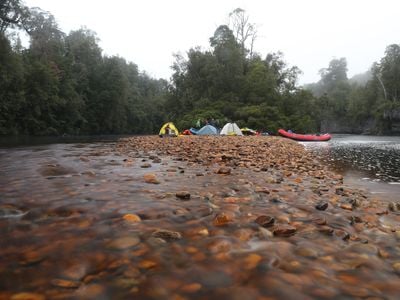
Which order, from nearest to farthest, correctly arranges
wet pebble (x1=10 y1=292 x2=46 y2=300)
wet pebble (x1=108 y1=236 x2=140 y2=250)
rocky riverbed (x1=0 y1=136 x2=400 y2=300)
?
wet pebble (x1=10 y1=292 x2=46 y2=300)
rocky riverbed (x1=0 y1=136 x2=400 y2=300)
wet pebble (x1=108 y1=236 x2=140 y2=250)

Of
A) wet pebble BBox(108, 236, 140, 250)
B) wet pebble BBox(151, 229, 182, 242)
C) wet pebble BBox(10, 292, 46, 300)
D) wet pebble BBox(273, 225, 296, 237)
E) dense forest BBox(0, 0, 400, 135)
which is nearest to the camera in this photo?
wet pebble BBox(10, 292, 46, 300)

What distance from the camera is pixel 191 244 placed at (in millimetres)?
2234

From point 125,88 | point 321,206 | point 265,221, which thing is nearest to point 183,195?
point 265,221

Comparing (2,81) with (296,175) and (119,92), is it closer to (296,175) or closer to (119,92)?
(119,92)

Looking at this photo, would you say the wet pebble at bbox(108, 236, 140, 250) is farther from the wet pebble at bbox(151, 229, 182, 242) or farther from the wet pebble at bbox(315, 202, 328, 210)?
the wet pebble at bbox(315, 202, 328, 210)

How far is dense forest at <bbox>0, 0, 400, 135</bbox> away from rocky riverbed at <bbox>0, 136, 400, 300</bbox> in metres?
30.0

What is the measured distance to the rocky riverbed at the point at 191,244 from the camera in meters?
1.66

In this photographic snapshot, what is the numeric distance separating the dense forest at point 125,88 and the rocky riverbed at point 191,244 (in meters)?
30.0

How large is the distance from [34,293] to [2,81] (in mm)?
34034

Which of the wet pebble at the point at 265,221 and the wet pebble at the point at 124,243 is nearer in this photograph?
the wet pebble at the point at 124,243

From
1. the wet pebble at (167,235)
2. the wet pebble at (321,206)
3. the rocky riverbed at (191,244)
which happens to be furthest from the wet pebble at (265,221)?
the wet pebble at (321,206)

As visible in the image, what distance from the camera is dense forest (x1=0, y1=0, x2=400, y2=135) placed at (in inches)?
1278

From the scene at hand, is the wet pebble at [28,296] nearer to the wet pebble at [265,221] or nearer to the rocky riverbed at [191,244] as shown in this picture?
the rocky riverbed at [191,244]

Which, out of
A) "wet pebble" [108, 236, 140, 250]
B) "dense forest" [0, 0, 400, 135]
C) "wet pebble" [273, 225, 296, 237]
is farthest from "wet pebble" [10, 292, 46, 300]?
"dense forest" [0, 0, 400, 135]
